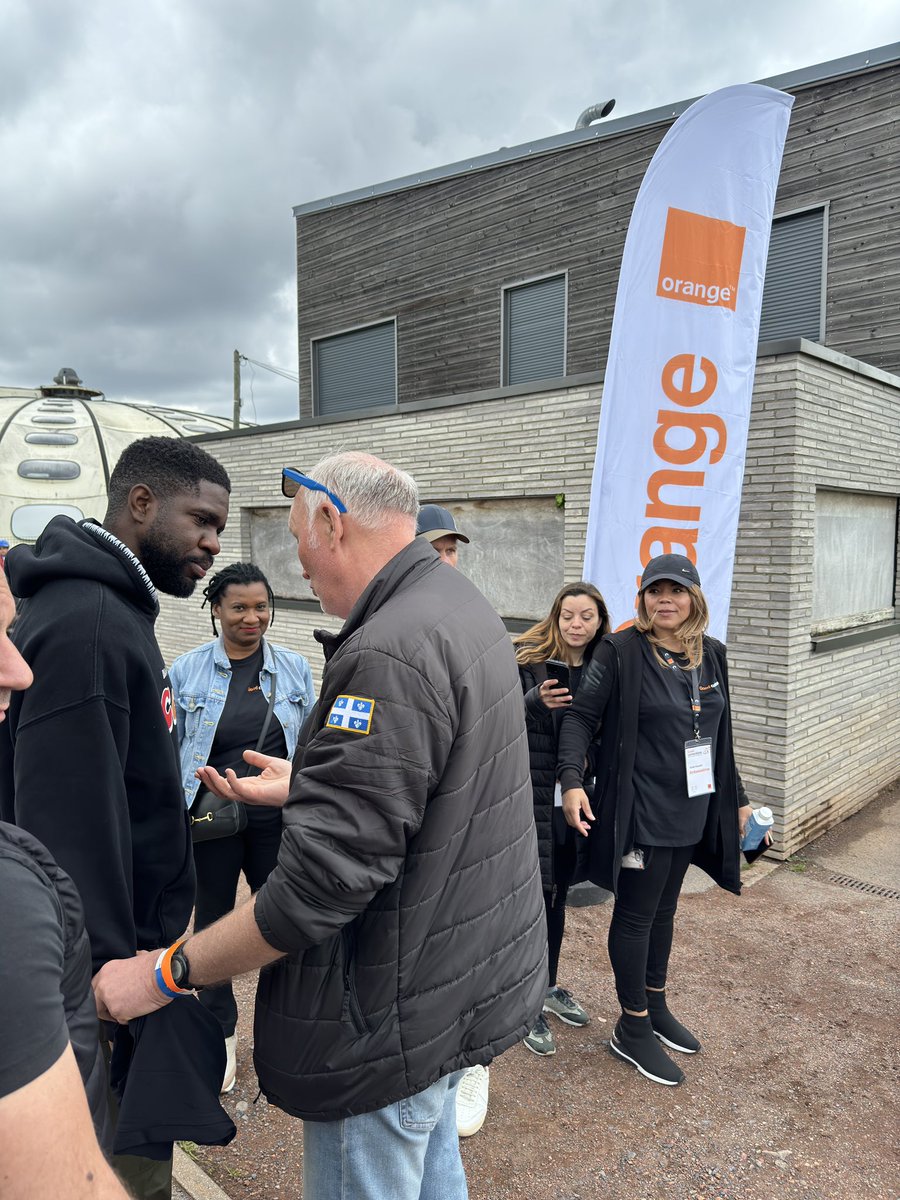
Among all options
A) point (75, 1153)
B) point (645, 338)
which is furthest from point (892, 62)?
point (75, 1153)

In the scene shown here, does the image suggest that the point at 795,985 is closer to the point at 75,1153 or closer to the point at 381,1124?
the point at 381,1124

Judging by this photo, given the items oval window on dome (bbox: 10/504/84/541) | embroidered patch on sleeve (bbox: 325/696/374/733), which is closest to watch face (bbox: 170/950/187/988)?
embroidered patch on sleeve (bbox: 325/696/374/733)

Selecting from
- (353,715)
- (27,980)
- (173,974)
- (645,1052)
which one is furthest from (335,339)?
(27,980)

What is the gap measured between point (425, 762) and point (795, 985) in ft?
12.2

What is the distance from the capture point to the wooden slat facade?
782 cm

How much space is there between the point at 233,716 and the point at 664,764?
1.89 metres

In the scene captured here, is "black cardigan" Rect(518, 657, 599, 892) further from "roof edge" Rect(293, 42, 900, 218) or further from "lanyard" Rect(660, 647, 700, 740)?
"roof edge" Rect(293, 42, 900, 218)

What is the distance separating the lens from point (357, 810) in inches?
55.5

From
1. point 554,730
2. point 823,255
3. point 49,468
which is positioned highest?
point 823,255

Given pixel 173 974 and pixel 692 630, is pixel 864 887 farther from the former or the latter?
pixel 173 974

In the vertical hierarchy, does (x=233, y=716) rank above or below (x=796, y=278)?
below

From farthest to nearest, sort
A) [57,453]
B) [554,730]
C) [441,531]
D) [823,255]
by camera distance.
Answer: [57,453], [823,255], [441,531], [554,730]

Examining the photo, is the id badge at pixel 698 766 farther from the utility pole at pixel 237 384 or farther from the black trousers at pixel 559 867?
the utility pole at pixel 237 384

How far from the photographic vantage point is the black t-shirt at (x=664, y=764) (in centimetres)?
317
